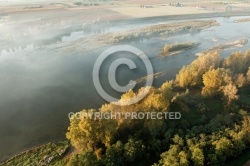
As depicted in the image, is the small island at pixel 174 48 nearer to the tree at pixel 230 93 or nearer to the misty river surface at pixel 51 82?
the misty river surface at pixel 51 82

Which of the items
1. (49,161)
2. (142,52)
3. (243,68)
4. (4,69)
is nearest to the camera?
(49,161)

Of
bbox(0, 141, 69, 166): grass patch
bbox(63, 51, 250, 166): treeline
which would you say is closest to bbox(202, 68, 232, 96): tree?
bbox(63, 51, 250, 166): treeline

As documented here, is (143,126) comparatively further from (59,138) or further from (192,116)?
(59,138)

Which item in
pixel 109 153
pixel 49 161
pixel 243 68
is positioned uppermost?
pixel 243 68

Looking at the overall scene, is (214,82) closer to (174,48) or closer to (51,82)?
(174,48)

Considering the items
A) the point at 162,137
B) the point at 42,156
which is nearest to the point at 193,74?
the point at 162,137

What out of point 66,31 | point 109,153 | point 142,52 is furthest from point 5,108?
point 66,31

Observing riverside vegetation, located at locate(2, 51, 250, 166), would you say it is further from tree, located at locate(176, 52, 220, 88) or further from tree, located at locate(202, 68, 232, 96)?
tree, located at locate(176, 52, 220, 88)
